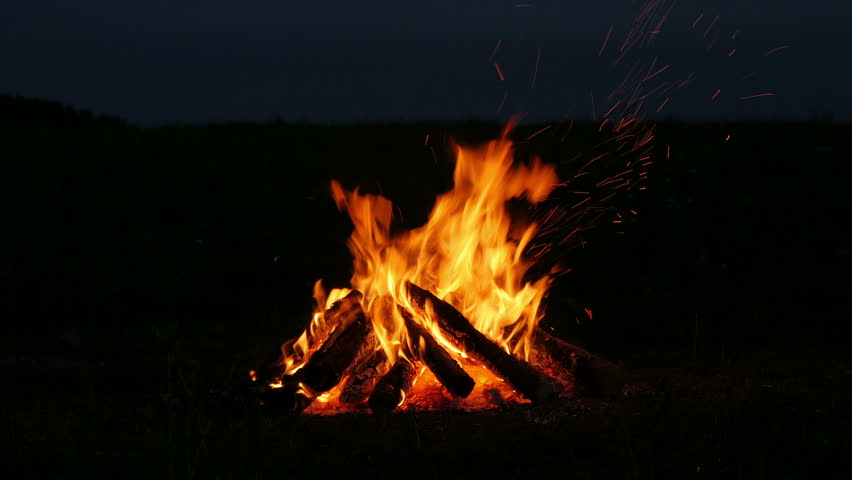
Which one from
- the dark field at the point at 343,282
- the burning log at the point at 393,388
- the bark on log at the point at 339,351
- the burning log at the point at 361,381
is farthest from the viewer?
the burning log at the point at 361,381

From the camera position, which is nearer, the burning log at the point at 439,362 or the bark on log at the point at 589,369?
the burning log at the point at 439,362

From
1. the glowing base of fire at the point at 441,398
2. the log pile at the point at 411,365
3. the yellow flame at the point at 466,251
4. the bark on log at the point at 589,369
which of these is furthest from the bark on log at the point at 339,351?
the bark on log at the point at 589,369

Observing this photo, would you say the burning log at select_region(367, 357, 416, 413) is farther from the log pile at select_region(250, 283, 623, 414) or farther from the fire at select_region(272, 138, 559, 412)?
the fire at select_region(272, 138, 559, 412)

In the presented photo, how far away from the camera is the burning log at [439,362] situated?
4734 millimetres

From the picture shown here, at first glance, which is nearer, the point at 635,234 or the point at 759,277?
the point at 759,277

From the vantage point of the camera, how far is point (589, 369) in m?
4.94

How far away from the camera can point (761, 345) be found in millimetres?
6887

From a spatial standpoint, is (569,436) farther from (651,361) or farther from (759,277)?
(759,277)

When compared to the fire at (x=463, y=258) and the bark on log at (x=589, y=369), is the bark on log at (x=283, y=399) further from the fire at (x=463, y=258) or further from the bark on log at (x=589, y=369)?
the bark on log at (x=589, y=369)

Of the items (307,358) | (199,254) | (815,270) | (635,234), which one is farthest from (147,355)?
(815,270)

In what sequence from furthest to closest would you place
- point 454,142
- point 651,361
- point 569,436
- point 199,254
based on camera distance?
point 454,142
point 199,254
point 651,361
point 569,436

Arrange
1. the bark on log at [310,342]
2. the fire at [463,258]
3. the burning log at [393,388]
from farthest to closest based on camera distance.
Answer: the fire at [463,258]
the bark on log at [310,342]
the burning log at [393,388]

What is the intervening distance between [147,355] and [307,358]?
220cm

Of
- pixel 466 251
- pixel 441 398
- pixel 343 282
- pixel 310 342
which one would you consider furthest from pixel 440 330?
pixel 343 282
